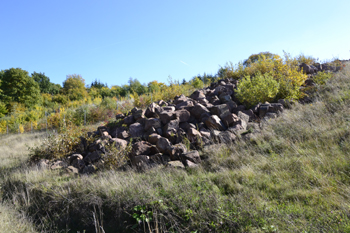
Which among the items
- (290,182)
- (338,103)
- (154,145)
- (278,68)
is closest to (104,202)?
(154,145)

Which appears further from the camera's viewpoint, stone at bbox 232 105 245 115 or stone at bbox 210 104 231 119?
stone at bbox 232 105 245 115

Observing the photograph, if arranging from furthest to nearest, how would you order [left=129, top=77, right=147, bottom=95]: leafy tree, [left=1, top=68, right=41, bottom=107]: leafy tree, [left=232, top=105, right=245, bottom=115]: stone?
[left=1, top=68, right=41, bottom=107]: leafy tree < [left=129, top=77, right=147, bottom=95]: leafy tree < [left=232, top=105, right=245, bottom=115]: stone

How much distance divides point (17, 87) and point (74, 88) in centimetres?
710

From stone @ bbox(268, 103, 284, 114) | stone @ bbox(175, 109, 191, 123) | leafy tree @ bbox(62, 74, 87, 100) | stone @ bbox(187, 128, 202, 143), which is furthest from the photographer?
leafy tree @ bbox(62, 74, 87, 100)

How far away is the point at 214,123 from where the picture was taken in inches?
253

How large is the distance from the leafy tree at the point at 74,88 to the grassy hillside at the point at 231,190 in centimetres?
2673

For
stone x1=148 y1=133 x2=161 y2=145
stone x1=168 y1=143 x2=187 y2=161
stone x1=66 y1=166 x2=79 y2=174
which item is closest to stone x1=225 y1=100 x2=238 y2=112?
stone x1=168 y1=143 x2=187 y2=161

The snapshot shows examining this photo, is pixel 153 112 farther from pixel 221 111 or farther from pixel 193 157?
pixel 193 157

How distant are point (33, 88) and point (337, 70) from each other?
30255 mm

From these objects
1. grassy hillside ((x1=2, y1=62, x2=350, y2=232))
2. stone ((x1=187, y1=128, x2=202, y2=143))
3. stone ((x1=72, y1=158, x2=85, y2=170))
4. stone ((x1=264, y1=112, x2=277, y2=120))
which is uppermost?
stone ((x1=264, y1=112, x2=277, y2=120))

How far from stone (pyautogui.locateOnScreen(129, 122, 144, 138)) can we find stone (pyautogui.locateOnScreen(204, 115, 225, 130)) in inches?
83.0

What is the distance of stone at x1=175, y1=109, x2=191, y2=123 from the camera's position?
693 centimetres

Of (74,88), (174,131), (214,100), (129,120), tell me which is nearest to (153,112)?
(129,120)

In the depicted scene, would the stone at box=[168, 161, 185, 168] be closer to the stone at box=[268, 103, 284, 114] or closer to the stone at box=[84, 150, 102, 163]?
the stone at box=[84, 150, 102, 163]
